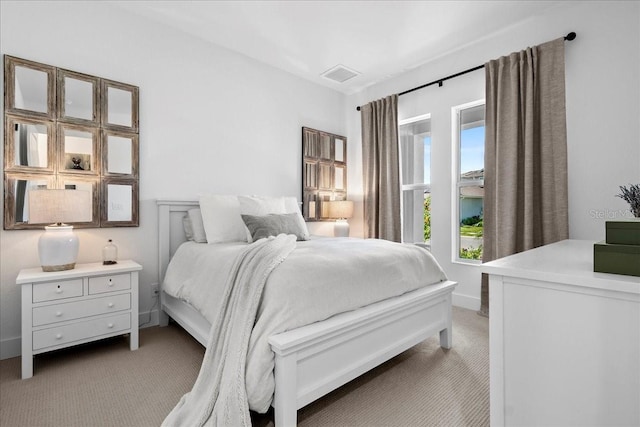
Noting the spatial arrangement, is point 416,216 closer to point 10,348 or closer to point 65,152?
point 65,152

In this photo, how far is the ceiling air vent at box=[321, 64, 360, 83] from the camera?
3.74 meters

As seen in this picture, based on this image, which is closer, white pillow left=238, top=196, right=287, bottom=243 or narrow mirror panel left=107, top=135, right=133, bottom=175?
narrow mirror panel left=107, top=135, right=133, bottom=175

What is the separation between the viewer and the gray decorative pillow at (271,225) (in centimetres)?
250

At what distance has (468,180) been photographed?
338cm

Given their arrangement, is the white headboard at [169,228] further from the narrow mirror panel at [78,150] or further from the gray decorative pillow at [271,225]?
the gray decorative pillow at [271,225]

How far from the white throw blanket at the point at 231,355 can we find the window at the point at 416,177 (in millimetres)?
2614

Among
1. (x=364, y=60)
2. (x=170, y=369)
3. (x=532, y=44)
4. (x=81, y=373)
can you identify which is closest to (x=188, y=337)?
(x=170, y=369)

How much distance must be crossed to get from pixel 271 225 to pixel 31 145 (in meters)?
1.79

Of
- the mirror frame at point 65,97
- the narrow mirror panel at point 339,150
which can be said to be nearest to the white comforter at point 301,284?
the mirror frame at point 65,97

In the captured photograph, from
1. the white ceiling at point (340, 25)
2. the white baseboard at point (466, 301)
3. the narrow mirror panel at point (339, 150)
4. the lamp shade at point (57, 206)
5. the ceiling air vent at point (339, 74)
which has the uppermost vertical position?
the white ceiling at point (340, 25)

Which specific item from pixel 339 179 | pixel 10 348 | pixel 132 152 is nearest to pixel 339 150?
pixel 339 179

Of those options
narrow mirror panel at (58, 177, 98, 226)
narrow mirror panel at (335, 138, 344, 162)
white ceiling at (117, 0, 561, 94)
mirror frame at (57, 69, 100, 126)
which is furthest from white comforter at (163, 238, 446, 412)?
narrow mirror panel at (335, 138, 344, 162)

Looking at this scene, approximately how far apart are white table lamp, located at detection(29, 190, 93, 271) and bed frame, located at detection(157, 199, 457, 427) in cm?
83

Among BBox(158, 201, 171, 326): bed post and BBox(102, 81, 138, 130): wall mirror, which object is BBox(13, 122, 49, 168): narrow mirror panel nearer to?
BBox(102, 81, 138, 130): wall mirror
